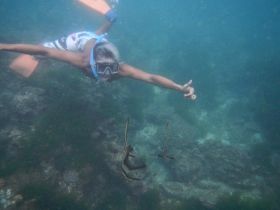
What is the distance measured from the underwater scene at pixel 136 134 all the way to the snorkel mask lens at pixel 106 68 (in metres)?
1.23

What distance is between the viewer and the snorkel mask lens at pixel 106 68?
5527mm

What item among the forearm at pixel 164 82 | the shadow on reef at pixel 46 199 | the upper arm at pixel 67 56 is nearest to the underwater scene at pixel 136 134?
the shadow on reef at pixel 46 199

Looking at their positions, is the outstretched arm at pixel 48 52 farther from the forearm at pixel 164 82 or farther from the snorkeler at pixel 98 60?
the forearm at pixel 164 82

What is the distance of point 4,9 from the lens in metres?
18.6

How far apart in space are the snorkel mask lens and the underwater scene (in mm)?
1231

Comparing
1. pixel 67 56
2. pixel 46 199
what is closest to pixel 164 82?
pixel 67 56

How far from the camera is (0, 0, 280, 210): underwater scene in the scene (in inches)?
280

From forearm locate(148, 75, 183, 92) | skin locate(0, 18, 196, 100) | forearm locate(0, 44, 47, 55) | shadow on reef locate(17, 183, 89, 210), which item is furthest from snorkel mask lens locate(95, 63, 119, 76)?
shadow on reef locate(17, 183, 89, 210)

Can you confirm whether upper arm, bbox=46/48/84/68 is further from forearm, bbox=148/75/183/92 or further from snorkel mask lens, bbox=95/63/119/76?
forearm, bbox=148/75/183/92

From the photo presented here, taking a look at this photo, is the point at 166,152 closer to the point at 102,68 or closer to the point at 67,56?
the point at 102,68

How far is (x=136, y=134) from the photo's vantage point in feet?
33.2

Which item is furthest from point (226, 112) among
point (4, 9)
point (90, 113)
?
point (4, 9)

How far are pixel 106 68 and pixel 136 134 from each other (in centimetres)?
499

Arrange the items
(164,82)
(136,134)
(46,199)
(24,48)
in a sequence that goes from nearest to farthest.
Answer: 1. (24,48)
2. (164,82)
3. (46,199)
4. (136,134)
